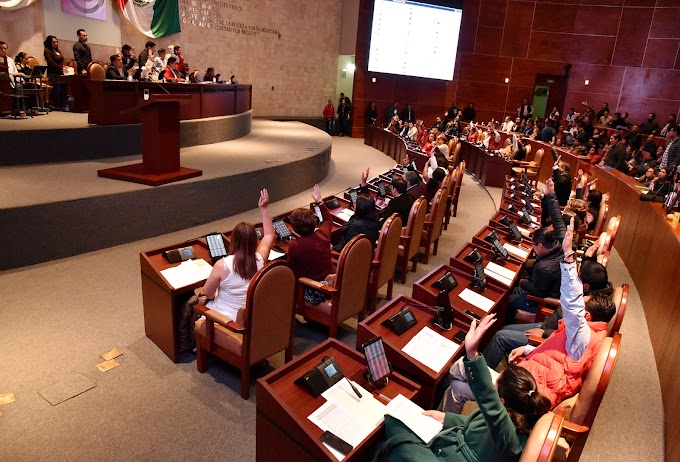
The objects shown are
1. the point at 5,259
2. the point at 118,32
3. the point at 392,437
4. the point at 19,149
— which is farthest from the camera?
the point at 118,32

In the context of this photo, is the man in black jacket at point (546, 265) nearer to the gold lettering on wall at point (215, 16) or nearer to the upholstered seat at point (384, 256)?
the upholstered seat at point (384, 256)

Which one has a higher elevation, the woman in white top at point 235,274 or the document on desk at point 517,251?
the woman in white top at point 235,274

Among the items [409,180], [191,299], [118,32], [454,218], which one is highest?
[118,32]

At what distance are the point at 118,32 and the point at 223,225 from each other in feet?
23.5

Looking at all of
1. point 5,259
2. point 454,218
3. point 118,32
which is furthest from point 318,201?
point 118,32

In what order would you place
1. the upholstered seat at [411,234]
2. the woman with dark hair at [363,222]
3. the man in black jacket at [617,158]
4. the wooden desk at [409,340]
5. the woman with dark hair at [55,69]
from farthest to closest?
1. the man in black jacket at [617,158]
2. the woman with dark hair at [55,69]
3. the upholstered seat at [411,234]
4. the woman with dark hair at [363,222]
5. the wooden desk at [409,340]

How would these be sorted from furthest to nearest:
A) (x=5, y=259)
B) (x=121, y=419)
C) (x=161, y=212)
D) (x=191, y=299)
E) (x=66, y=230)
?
(x=161, y=212) < (x=66, y=230) < (x=5, y=259) < (x=191, y=299) < (x=121, y=419)

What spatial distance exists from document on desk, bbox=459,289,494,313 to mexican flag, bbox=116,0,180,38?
10519mm

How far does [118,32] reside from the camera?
10.6 meters

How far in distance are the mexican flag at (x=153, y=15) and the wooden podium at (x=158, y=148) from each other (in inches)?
261

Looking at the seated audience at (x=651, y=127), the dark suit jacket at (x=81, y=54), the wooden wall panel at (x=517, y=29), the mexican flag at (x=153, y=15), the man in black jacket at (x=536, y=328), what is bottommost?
the man in black jacket at (x=536, y=328)

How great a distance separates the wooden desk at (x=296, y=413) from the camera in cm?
188

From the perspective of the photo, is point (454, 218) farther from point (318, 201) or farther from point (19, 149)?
point (19, 149)

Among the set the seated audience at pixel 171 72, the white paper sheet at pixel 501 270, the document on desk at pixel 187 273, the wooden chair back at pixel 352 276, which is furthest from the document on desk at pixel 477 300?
the seated audience at pixel 171 72
